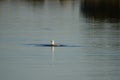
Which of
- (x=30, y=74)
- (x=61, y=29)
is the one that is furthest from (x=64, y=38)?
(x=30, y=74)

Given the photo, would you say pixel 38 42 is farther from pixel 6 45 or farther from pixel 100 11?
pixel 100 11

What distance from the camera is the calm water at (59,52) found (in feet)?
107

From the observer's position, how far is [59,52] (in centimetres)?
3953

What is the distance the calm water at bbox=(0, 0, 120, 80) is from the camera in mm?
32531

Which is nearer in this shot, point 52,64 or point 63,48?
point 52,64

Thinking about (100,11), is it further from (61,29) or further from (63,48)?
(63,48)

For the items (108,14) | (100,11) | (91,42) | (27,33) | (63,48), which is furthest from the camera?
(100,11)

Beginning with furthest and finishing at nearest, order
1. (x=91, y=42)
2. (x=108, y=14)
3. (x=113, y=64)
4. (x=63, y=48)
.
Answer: (x=108, y=14) → (x=91, y=42) → (x=63, y=48) → (x=113, y=64)

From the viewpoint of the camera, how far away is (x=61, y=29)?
56.9m

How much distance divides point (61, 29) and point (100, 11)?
2465cm

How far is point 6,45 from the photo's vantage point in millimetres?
43000

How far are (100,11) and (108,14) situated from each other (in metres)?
5.24

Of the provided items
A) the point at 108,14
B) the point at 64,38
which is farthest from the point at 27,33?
the point at 108,14

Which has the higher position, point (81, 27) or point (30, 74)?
point (81, 27)
